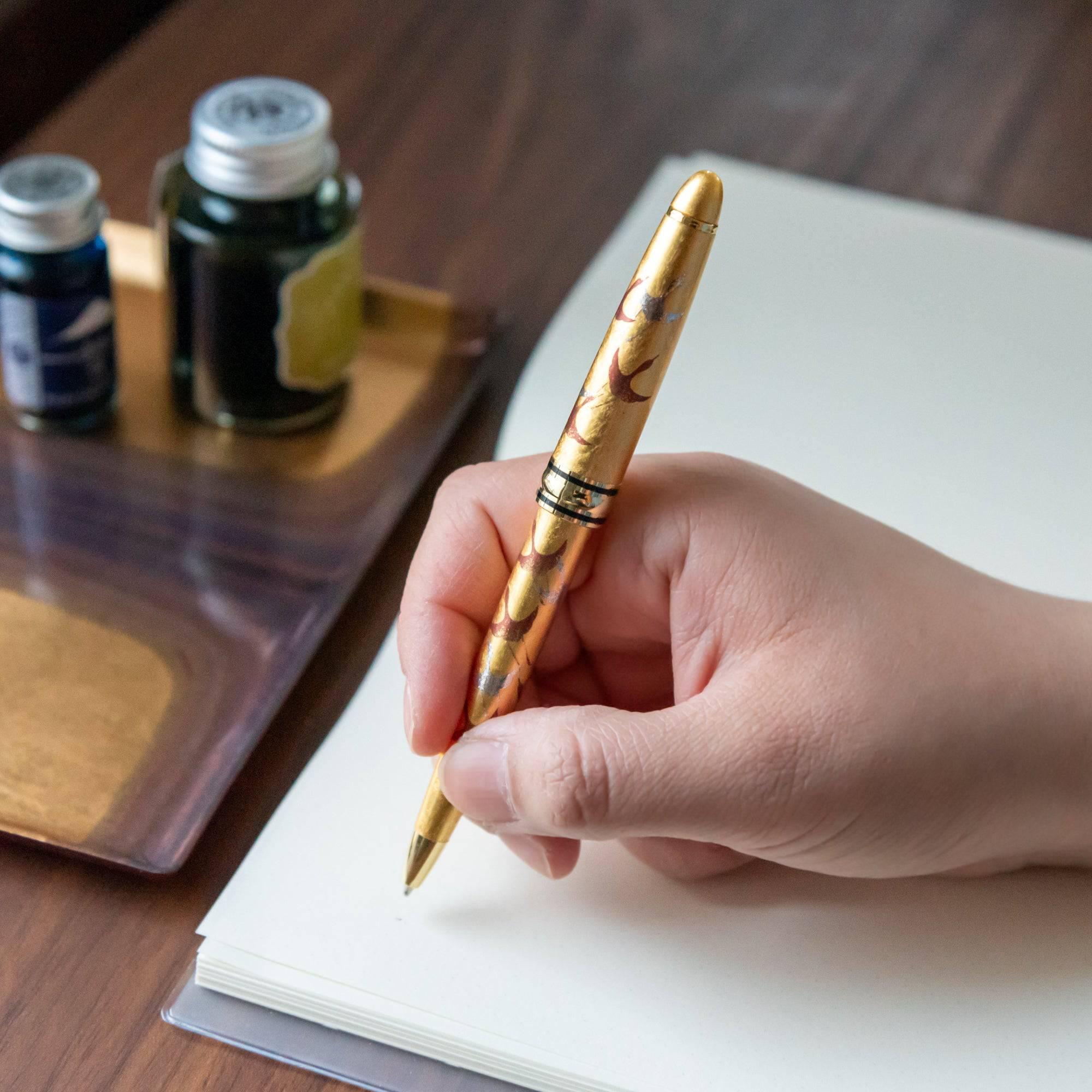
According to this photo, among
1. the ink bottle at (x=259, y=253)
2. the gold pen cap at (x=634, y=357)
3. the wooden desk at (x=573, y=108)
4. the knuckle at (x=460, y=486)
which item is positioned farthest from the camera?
the wooden desk at (x=573, y=108)

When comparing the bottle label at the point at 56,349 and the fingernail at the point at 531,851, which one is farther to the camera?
the bottle label at the point at 56,349

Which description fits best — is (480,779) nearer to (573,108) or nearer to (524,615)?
(524,615)

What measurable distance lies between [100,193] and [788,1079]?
70cm

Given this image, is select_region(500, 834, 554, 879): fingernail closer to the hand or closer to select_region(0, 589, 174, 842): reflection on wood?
the hand

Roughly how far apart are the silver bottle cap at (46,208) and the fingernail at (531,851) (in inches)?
14.7

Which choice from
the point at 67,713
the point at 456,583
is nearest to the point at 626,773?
the point at 456,583

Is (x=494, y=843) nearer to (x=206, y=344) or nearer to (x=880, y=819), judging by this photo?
(x=880, y=819)

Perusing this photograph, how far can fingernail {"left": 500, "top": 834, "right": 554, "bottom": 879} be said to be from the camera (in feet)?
1.68

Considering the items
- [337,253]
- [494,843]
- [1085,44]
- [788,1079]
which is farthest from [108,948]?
[1085,44]

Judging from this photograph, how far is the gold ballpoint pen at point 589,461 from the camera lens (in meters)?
0.45

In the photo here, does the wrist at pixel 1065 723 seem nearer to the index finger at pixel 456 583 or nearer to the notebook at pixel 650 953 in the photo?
the notebook at pixel 650 953

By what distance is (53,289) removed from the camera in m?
0.66

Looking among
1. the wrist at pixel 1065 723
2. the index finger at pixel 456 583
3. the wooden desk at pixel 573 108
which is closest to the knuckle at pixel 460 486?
the index finger at pixel 456 583

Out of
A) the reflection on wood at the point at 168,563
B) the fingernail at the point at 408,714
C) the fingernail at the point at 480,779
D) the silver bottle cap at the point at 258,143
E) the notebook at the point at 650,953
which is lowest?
the reflection on wood at the point at 168,563
